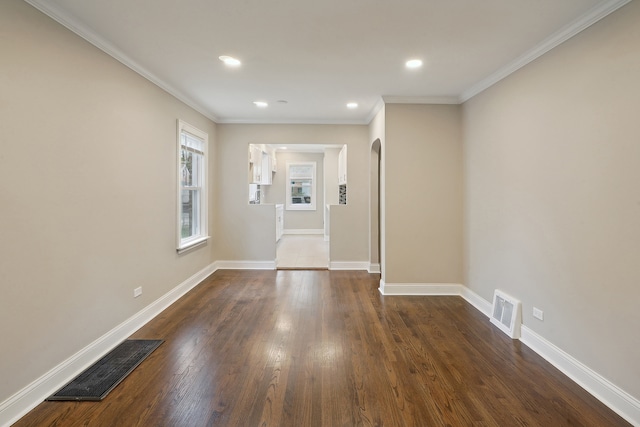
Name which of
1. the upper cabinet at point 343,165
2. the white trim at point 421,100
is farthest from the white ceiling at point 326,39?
the upper cabinet at point 343,165

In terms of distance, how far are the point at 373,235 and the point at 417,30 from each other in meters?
3.45

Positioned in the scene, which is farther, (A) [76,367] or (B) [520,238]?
(B) [520,238]

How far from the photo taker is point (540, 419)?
187cm

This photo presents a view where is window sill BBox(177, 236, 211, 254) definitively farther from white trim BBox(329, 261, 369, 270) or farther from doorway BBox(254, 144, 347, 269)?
doorway BBox(254, 144, 347, 269)

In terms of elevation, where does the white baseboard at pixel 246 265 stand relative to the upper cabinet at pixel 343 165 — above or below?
below

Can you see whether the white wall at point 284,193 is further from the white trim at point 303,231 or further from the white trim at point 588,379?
the white trim at point 588,379

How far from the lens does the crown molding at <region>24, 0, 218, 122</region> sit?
2.03 meters

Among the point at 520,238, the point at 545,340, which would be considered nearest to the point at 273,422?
the point at 545,340

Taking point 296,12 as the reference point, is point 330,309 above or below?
below

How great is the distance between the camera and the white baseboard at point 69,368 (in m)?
1.83

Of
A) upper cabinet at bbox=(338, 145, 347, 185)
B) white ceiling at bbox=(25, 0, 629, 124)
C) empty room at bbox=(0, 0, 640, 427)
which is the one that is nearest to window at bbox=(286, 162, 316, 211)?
upper cabinet at bbox=(338, 145, 347, 185)

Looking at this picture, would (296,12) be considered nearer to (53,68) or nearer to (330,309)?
(53,68)

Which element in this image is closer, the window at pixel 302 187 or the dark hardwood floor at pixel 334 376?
the dark hardwood floor at pixel 334 376

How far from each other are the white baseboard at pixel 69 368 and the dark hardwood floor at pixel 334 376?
0.08m
